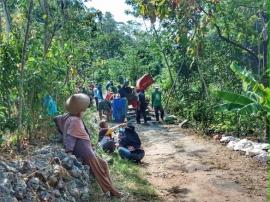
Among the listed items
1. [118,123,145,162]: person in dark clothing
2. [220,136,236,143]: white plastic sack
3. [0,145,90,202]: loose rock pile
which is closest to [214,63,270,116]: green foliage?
[220,136,236,143]: white plastic sack

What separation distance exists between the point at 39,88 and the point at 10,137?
3.66 feet

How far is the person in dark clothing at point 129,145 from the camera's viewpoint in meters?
9.32

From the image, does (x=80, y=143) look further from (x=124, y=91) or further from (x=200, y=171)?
(x=124, y=91)

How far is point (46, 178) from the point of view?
5281 mm

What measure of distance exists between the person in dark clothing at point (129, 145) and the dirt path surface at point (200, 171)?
0.31m

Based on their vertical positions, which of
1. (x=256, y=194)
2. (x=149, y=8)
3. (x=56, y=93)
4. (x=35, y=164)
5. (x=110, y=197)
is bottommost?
(x=256, y=194)

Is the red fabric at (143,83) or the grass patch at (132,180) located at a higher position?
the red fabric at (143,83)

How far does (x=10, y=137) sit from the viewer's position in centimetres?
680

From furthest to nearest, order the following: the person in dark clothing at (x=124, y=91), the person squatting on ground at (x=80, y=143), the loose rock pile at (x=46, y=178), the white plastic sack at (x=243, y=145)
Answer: the person in dark clothing at (x=124, y=91) → the white plastic sack at (x=243, y=145) → the person squatting on ground at (x=80, y=143) → the loose rock pile at (x=46, y=178)

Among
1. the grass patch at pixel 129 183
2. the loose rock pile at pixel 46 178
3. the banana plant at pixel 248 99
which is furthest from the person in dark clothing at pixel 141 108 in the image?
the loose rock pile at pixel 46 178

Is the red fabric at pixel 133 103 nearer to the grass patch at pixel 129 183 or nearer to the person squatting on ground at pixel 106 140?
the person squatting on ground at pixel 106 140

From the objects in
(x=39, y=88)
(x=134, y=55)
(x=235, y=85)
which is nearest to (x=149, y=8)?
(x=39, y=88)

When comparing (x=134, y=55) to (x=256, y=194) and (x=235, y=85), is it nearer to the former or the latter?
(x=235, y=85)

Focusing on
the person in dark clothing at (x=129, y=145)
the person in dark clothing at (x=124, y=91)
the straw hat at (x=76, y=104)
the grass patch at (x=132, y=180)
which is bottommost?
the grass patch at (x=132, y=180)
